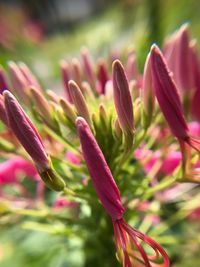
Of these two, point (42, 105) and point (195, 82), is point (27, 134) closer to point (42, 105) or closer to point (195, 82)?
point (42, 105)

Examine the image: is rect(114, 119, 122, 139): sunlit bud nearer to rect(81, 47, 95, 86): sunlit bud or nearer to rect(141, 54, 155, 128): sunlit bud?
rect(141, 54, 155, 128): sunlit bud

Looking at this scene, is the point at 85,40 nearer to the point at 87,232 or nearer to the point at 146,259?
the point at 87,232

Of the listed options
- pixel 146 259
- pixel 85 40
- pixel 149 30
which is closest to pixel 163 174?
pixel 146 259

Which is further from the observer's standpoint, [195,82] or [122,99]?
[195,82]

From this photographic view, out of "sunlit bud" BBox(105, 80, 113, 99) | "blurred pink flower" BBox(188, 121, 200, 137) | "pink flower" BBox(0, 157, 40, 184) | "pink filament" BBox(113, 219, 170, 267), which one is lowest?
"pink filament" BBox(113, 219, 170, 267)

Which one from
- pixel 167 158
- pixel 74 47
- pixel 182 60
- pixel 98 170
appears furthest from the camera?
pixel 74 47

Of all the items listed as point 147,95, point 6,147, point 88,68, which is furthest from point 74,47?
point 147,95

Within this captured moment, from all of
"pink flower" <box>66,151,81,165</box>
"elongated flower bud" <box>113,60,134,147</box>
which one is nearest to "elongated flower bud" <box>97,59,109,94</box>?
"pink flower" <box>66,151,81,165</box>
